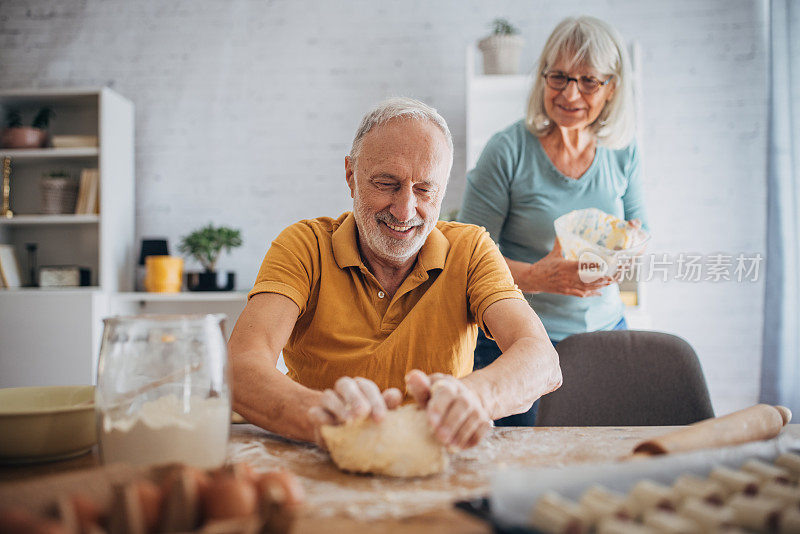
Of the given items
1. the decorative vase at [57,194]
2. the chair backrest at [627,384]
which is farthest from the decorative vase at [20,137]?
the chair backrest at [627,384]

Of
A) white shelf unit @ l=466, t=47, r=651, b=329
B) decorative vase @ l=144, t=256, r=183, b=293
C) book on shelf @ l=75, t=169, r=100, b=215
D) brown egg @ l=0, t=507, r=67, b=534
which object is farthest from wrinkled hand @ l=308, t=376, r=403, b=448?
book on shelf @ l=75, t=169, r=100, b=215

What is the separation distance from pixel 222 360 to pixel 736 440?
79cm

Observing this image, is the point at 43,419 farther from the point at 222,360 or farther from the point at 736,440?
the point at 736,440

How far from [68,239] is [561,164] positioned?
3.30 metres

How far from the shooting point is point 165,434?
79cm

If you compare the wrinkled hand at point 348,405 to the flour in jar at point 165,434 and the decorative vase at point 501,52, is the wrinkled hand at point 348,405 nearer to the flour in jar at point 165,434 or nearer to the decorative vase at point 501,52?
the flour in jar at point 165,434

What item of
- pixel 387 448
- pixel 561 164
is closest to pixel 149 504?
pixel 387 448

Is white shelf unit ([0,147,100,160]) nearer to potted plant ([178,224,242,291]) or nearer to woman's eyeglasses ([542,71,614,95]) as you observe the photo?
potted plant ([178,224,242,291])

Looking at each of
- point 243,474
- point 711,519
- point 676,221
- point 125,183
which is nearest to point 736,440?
point 711,519

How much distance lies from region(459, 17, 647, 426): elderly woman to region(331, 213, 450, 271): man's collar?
0.46 meters

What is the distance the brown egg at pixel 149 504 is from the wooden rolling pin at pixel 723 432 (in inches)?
25.3

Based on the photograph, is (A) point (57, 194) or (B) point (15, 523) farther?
(A) point (57, 194)

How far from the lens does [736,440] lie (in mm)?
940

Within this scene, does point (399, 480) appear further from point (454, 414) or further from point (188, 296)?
point (188, 296)
